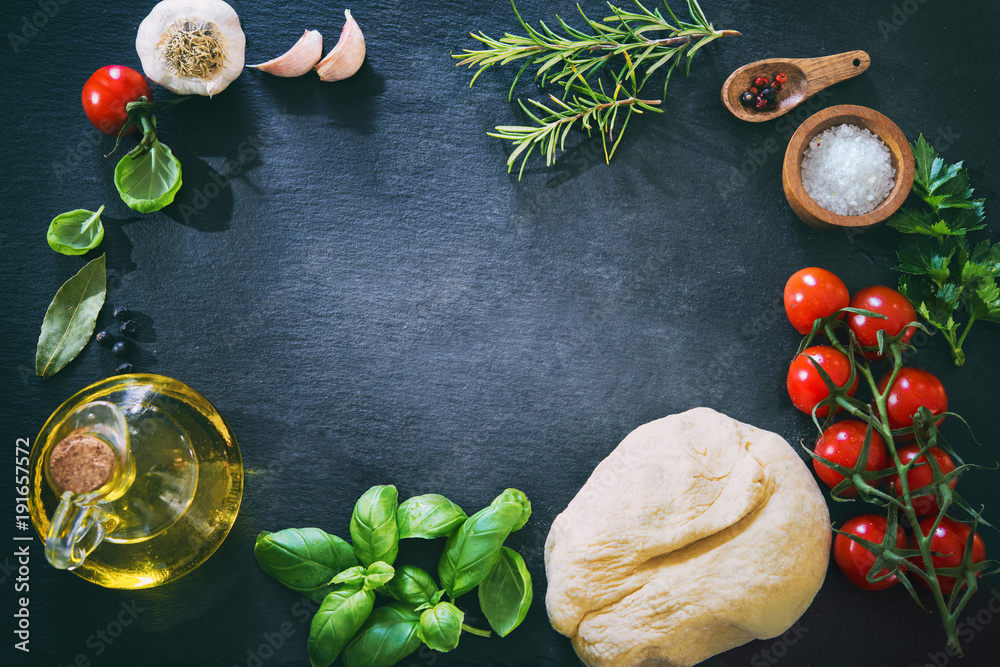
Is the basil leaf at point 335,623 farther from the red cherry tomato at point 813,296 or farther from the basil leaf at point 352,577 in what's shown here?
the red cherry tomato at point 813,296

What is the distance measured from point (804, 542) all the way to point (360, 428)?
41.0 inches

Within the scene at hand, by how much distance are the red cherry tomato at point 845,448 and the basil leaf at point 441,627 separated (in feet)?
3.01

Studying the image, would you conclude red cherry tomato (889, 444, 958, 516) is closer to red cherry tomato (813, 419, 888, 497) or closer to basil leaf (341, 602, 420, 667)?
red cherry tomato (813, 419, 888, 497)

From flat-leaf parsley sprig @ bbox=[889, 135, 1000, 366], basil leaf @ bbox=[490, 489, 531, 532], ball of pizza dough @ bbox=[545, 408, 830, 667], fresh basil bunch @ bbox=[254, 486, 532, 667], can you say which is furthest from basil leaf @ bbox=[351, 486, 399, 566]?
flat-leaf parsley sprig @ bbox=[889, 135, 1000, 366]

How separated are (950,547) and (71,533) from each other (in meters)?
1.83

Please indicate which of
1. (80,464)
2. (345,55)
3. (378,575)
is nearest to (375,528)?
(378,575)

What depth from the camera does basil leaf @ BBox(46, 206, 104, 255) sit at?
1499 mm

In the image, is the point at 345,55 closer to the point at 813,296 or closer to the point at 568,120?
the point at 568,120

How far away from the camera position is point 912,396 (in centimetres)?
147

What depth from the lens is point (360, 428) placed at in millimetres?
1540

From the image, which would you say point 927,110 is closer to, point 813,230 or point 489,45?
point 813,230

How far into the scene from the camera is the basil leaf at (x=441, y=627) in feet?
4.30

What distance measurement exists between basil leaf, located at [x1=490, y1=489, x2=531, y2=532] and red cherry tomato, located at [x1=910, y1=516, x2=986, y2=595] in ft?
2.97

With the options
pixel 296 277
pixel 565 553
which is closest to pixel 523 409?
pixel 565 553
